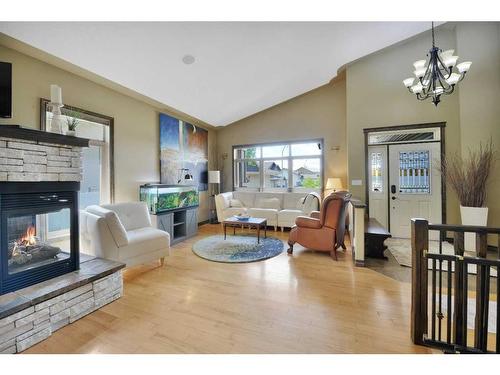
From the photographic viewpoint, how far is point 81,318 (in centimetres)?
189

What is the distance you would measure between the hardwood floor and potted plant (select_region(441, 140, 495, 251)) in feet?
7.20

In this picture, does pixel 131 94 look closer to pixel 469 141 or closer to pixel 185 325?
pixel 185 325

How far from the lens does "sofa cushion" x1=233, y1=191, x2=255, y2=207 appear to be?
233 inches

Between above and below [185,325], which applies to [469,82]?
above

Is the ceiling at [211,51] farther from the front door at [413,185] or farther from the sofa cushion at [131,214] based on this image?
the front door at [413,185]

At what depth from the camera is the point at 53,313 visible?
1710 millimetres

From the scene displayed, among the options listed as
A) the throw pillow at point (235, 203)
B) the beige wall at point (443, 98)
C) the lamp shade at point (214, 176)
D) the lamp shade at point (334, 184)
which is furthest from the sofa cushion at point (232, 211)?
the beige wall at point (443, 98)

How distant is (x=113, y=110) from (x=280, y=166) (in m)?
4.06

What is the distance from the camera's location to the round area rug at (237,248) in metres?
3.34

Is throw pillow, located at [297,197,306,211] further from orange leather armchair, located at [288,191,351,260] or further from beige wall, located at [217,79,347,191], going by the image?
orange leather armchair, located at [288,191,351,260]

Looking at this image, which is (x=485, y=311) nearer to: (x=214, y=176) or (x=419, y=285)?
(x=419, y=285)

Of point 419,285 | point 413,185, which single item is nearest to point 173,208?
point 419,285
